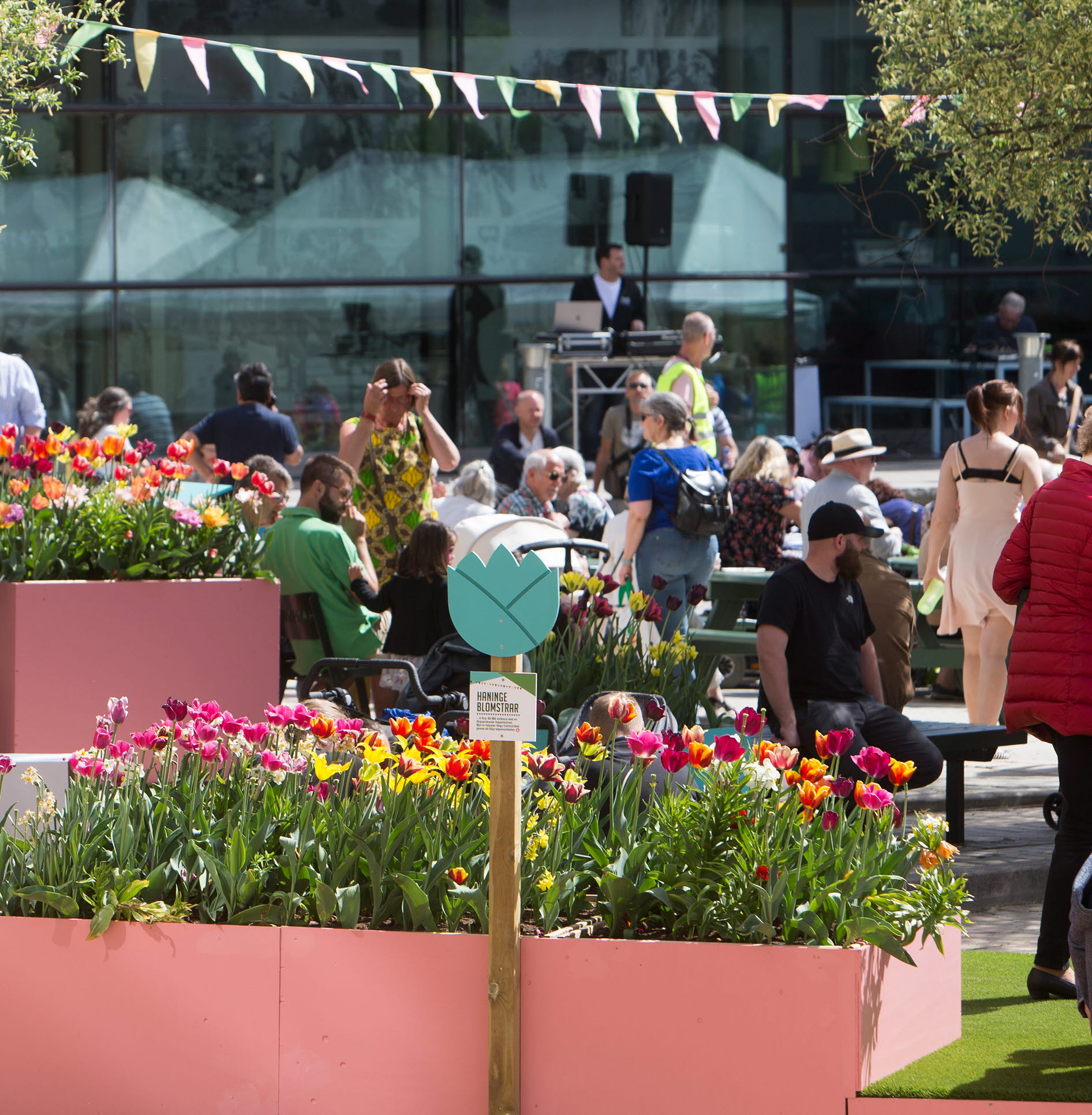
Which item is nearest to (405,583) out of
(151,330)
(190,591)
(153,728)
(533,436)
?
(190,591)

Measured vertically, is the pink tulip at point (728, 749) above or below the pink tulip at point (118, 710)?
below

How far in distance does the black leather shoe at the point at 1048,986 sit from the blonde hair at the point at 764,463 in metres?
5.80

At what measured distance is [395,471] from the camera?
28.7ft

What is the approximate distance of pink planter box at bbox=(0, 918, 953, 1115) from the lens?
12.0ft

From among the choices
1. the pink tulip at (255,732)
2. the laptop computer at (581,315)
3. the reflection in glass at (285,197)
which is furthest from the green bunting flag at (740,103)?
the pink tulip at (255,732)

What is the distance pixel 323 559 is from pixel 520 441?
17.7 ft

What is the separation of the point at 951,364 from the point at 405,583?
13.3m

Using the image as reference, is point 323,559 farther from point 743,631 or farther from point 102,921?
point 102,921

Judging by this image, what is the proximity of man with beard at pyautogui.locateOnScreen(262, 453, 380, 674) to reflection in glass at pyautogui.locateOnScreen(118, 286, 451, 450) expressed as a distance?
10974mm

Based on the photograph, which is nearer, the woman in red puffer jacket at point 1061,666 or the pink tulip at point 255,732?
the pink tulip at point 255,732

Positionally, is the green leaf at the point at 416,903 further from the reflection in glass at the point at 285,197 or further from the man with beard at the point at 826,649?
the reflection in glass at the point at 285,197

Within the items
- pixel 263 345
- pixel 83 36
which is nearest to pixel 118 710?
pixel 83 36

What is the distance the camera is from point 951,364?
19578mm

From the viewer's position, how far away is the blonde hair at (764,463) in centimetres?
1036
